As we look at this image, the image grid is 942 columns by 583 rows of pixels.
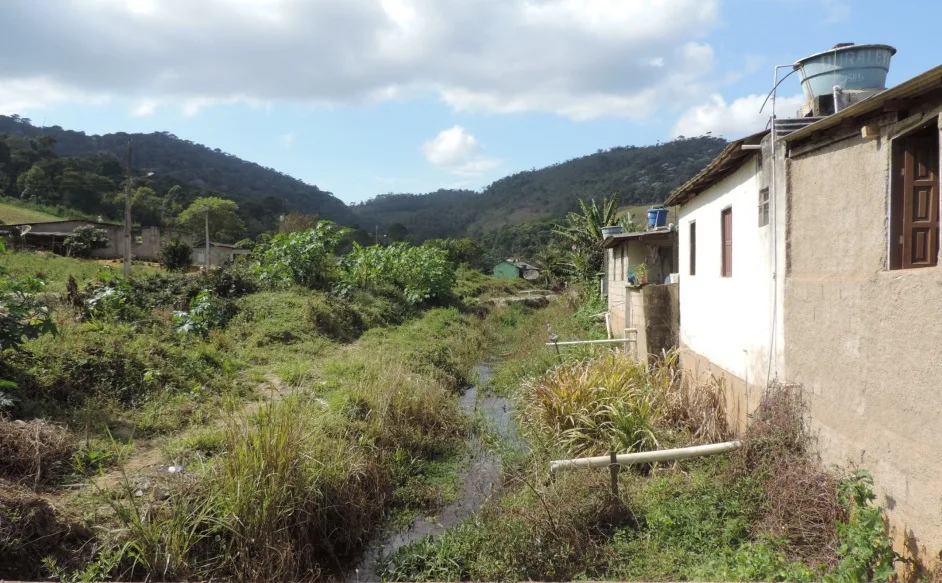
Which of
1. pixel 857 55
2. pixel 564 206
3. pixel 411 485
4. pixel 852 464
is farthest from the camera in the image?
pixel 564 206

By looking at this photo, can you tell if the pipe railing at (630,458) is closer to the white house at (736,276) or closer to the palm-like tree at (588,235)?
the white house at (736,276)

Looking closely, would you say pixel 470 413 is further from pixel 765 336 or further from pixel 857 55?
pixel 857 55

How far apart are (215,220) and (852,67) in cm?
4967

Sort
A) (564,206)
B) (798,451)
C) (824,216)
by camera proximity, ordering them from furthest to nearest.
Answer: (564,206)
(798,451)
(824,216)

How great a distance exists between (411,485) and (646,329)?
572 cm

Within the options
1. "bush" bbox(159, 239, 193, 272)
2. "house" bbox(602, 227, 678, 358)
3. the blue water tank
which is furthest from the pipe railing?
"bush" bbox(159, 239, 193, 272)

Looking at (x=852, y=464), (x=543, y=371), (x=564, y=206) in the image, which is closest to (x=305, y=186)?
(x=564, y=206)

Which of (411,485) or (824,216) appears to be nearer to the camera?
(824,216)

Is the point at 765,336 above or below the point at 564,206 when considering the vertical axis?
below

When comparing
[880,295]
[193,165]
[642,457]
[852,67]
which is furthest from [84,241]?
[193,165]

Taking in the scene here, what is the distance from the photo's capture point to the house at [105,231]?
27.5m

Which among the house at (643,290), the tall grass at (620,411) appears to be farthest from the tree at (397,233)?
the tall grass at (620,411)

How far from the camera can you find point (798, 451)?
18.6 feet

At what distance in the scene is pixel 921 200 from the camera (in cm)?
422
